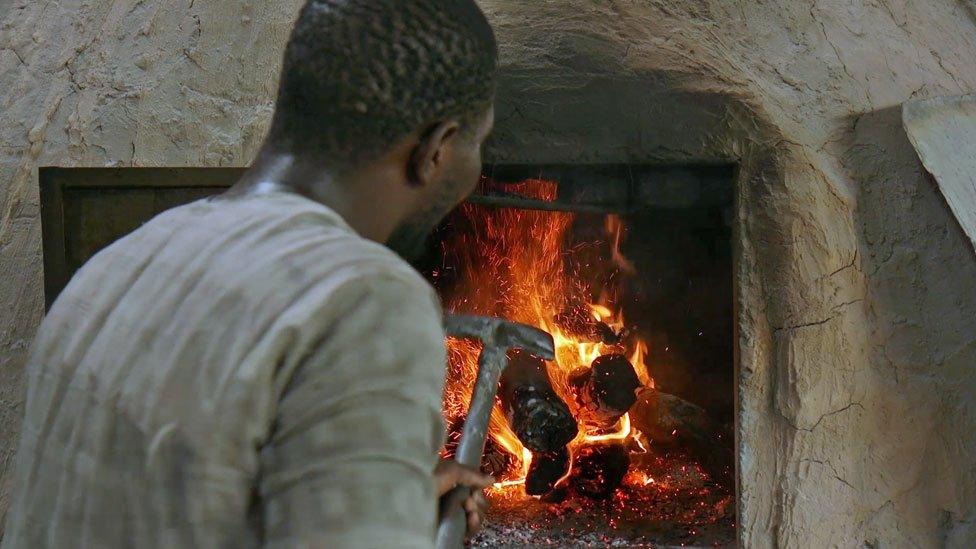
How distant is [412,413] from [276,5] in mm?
1645

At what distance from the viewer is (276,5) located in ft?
6.95

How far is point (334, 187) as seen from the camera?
0.88m

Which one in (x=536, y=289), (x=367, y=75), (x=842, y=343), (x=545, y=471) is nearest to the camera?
(x=367, y=75)

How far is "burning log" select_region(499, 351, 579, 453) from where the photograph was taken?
2.44m

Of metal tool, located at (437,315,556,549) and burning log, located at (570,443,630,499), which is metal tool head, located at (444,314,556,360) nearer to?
metal tool, located at (437,315,556,549)

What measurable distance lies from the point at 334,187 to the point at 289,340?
23cm

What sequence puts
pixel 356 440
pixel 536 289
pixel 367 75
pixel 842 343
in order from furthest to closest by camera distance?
pixel 536 289 → pixel 842 343 → pixel 367 75 → pixel 356 440

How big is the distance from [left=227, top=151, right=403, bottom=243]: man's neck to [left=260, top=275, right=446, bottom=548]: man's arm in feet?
0.58

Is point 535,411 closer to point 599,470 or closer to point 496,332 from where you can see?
point 599,470

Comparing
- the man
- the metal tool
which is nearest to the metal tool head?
the metal tool

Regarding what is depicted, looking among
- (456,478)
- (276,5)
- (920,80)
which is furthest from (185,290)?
(920,80)

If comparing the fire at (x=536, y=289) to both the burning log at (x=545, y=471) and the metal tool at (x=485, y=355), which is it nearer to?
the burning log at (x=545, y=471)

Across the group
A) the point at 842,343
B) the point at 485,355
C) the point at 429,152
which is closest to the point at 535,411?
the point at 485,355

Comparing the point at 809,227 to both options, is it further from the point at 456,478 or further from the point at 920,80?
the point at 456,478
